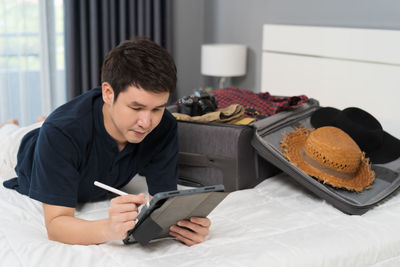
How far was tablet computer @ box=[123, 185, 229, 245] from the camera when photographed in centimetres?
97

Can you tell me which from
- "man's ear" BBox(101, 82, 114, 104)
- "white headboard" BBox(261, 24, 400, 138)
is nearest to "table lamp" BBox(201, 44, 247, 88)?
"white headboard" BBox(261, 24, 400, 138)

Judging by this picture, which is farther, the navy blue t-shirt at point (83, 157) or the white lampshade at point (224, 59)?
the white lampshade at point (224, 59)

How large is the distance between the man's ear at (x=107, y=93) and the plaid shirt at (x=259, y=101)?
32.6 inches

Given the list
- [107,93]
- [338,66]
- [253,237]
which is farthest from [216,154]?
[338,66]

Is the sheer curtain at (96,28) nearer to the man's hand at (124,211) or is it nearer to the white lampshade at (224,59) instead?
the white lampshade at (224,59)

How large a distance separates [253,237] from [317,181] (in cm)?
40

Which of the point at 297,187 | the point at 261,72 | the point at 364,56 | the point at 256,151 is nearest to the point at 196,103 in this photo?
the point at 256,151

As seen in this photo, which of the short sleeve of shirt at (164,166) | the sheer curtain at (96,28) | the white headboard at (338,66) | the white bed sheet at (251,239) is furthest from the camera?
the sheer curtain at (96,28)

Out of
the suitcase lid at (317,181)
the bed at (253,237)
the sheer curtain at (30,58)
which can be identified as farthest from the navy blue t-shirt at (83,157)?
the sheer curtain at (30,58)

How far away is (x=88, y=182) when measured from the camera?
1347 millimetres

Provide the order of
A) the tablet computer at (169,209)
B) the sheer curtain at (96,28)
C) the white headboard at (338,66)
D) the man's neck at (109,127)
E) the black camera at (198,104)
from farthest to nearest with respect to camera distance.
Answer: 1. the sheer curtain at (96,28)
2. the white headboard at (338,66)
3. the black camera at (198,104)
4. the man's neck at (109,127)
5. the tablet computer at (169,209)

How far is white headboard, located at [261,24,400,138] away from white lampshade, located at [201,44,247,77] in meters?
0.27

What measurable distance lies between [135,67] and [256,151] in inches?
26.3

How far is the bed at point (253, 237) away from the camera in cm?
107
